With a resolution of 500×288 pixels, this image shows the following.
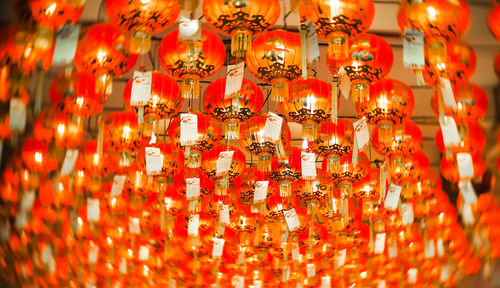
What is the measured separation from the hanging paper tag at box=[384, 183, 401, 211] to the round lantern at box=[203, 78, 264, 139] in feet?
4.63

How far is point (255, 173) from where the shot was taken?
5219 mm

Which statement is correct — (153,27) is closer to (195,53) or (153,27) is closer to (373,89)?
(195,53)

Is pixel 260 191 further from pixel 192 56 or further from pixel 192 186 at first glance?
pixel 192 56

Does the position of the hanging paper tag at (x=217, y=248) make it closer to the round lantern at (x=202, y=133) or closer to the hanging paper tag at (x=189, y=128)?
the round lantern at (x=202, y=133)

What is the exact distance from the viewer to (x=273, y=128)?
3.64 metres

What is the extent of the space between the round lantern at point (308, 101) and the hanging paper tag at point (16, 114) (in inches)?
62.4

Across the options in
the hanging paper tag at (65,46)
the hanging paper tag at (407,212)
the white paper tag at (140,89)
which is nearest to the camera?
the hanging paper tag at (65,46)

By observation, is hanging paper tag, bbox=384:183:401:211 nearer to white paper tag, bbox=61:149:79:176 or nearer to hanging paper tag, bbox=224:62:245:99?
hanging paper tag, bbox=224:62:245:99

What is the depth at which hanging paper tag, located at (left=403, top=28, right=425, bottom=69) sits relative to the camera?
2.56 metres

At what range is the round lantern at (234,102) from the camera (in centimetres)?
363

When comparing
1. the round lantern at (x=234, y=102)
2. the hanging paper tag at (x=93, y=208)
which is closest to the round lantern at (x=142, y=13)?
the round lantern at (x=234, y=102)

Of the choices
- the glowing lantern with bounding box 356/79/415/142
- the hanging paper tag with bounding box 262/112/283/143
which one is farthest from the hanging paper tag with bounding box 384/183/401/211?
the hanging paper tag with bounding box 262/112/283/143

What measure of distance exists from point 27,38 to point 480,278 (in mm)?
6703

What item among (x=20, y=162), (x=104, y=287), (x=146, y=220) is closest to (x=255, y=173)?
(x=146, y=220)
